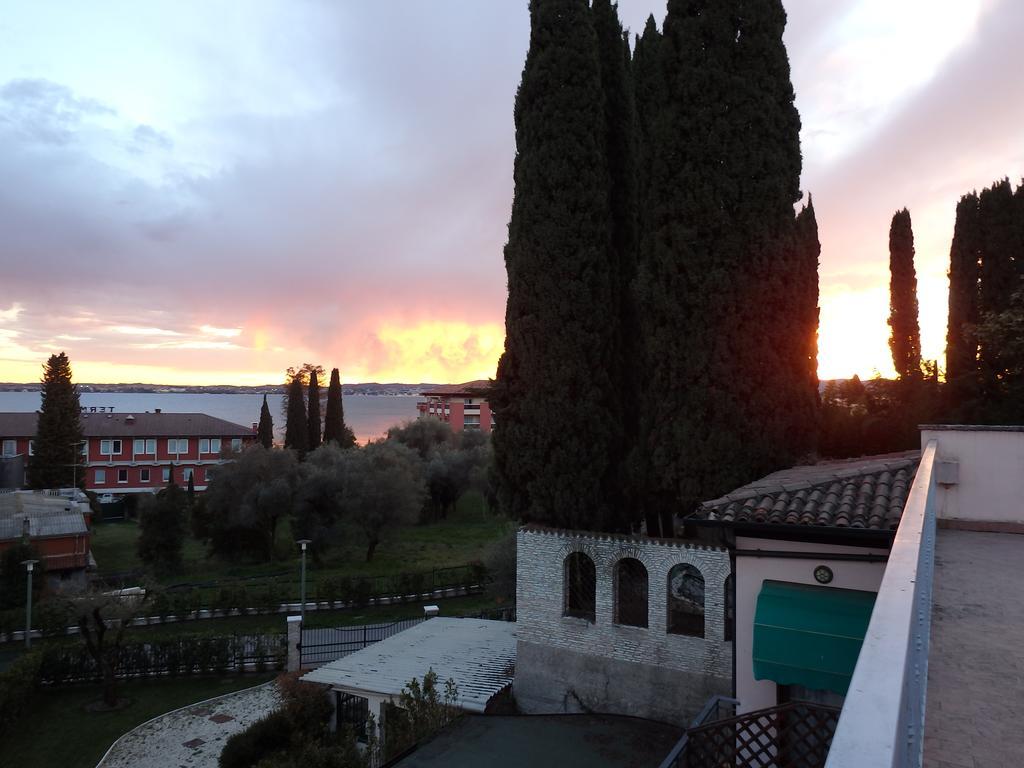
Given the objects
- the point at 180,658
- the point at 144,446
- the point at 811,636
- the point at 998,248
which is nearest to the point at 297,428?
the point at 144,446

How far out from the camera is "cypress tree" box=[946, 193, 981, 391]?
23.2 metres

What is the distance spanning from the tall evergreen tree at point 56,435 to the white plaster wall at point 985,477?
5417cm

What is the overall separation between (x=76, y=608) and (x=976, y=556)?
20885 millimetres

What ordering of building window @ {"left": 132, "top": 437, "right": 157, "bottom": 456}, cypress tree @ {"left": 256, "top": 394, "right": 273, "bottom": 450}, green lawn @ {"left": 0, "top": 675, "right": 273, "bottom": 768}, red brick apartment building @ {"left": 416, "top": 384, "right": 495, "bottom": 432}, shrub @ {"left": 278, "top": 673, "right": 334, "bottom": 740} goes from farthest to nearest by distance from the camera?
1. red brick apartment building @ {"left": 416, "top": 384, "right": 495, "bottom": 432}
2. cypress tree @ {"left": 256, "top": 394, "right": 273, "bottom": 450}
3. building window @ {"left": 132, "top": 437, "right": 157, "bottom": 456}
4. green lawn @ {"left": 0, "top": 675, "right": 273, "bottom": 768}
5. shrub @ {"left": 278, "top": 673, "right": 334, "bottom": 740}

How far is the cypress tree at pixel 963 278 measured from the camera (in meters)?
23.2

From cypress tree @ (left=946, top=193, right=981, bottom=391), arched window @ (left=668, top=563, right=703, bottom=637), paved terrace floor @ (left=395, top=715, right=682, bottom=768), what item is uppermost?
cypress tree @ (left=946, top=193, right=981, bottom=391)

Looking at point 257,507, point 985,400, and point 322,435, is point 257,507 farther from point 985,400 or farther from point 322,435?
point 985,400

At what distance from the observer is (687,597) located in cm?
1638

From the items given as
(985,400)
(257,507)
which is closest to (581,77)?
(985,400)

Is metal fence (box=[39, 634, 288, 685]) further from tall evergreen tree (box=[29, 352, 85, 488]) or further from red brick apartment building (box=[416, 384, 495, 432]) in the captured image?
red brick apartment building (box=[416, 384, 495, 432])

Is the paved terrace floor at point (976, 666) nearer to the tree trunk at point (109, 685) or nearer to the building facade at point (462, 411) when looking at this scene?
the tree trunk at point (109, 685)

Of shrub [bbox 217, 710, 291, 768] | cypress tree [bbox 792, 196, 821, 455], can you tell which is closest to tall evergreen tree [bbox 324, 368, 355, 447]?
shrub [bbox 217, 710, 291, 768]

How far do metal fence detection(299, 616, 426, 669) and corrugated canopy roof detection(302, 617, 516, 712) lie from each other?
7.25 feet

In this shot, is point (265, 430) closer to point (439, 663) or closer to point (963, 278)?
point (439, 663)
